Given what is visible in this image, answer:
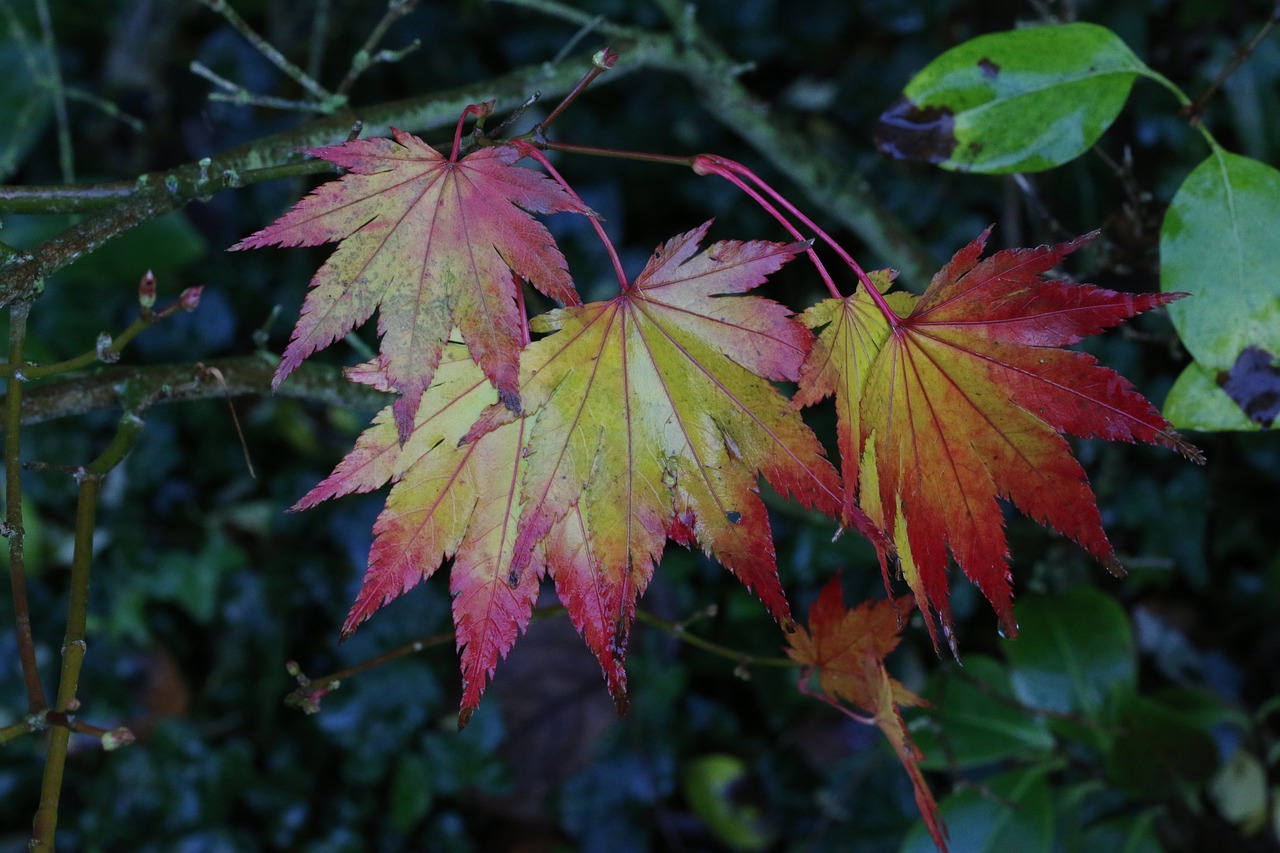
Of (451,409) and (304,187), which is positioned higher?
(304,187)

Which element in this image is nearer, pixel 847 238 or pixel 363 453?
pixel 363 453

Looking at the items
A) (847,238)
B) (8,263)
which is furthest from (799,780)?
(8,263)

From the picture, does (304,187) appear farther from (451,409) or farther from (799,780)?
(799,780)

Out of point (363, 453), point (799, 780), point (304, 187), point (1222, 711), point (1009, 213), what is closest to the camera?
point (363, 453)

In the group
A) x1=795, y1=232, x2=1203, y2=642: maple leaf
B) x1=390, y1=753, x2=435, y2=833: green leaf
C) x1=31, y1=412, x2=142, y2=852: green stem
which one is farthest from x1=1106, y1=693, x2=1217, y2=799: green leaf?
x1=31, y1=412, x2=142, y2=852: green stem

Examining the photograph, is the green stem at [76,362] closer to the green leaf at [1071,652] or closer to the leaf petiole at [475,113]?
the leaf petiole at [475,113]

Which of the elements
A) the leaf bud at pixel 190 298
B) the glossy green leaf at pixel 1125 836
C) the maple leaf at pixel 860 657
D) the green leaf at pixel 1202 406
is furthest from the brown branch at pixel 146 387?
the glossy green leaf at pixel 1125 836

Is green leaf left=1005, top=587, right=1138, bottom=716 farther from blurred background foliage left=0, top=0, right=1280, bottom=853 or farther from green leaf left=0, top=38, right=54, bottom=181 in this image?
green leaf left=0, top=38, right=54, bottom=181

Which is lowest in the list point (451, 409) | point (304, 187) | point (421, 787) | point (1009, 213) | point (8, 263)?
point (421, 787)

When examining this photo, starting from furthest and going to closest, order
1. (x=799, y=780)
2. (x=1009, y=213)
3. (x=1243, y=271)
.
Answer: (x=799, y=780), (x=1009, y=213), (x=1243, y=271)

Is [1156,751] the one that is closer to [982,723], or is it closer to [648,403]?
[982,723]
